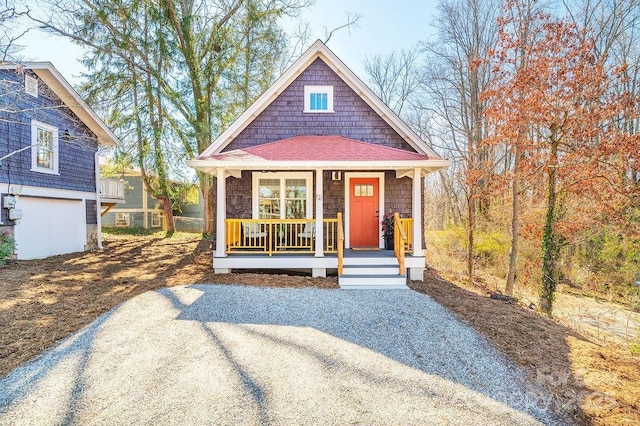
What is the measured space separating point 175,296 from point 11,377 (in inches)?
113

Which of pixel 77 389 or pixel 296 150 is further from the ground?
pixel 296 150

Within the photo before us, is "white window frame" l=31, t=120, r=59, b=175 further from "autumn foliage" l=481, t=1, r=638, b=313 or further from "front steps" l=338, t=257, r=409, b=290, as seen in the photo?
"autumn foliage" l=481, t=1, r=638, b=313

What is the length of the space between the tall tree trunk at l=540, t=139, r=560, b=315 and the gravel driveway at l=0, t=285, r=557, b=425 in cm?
519

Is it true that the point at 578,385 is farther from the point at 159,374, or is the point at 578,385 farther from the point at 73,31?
the point at 73,31

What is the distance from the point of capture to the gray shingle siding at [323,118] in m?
10.3

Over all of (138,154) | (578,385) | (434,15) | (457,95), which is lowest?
(578,385)

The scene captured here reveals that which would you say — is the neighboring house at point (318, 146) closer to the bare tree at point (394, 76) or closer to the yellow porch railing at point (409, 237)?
the yellow porch railing at point (409, 237)

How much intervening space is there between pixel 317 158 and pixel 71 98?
1095 cm

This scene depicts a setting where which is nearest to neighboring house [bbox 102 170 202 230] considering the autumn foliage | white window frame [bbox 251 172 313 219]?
white window frame [bbox 251 172 313 219]

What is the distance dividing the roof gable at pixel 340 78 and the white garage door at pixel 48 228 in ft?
23.8

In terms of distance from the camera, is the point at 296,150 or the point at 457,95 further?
the point at 457,95

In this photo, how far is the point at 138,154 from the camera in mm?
16750

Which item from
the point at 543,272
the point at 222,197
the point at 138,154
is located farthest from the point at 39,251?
the point at 543,272

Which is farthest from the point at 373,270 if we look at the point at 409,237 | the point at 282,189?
the point at 282,189
